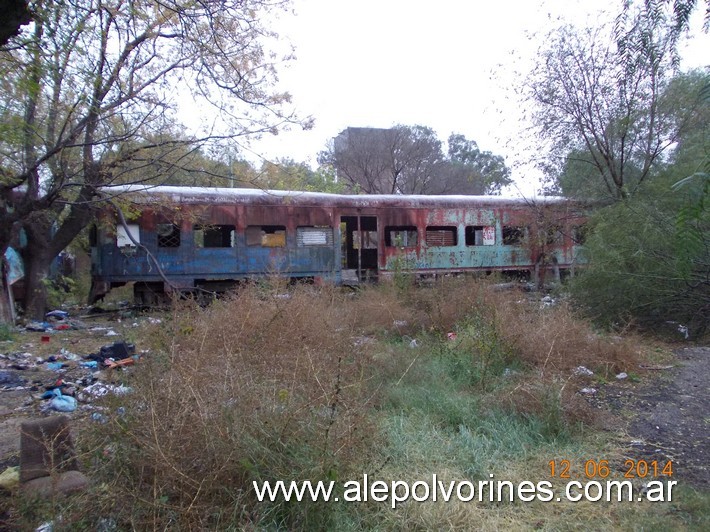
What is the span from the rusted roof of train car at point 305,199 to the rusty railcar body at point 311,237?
1.1 inches

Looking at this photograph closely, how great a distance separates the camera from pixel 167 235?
11406mm

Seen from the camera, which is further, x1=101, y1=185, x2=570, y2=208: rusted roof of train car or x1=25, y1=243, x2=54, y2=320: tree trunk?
x1=101, y1=185, x2=570, y2=208: rusted roof of train car

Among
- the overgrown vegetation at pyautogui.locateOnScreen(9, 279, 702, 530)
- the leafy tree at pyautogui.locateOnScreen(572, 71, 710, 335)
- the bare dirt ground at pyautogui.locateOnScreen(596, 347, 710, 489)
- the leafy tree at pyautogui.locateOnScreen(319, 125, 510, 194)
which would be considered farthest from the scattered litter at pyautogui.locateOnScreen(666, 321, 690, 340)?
the leafy tree at pyautogui.locateOnScreen(319, 125, 510, 194)

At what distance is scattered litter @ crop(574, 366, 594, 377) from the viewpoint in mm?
5158

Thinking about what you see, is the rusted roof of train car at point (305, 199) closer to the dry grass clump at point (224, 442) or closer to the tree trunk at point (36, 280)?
the tree trunk at point (36, 280)

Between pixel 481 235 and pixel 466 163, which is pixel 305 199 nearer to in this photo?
pixel 481 235

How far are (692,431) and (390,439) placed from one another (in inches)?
97.2

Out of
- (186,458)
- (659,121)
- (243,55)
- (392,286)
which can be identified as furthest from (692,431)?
(659,121)

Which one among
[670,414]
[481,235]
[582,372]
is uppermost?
[481,235]

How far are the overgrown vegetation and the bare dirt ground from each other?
318mm

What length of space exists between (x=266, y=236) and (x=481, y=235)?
628cm

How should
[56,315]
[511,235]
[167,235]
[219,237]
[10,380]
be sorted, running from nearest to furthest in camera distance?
[10,380] → [56,315] → [167,235] → [219,237] → [511,235]

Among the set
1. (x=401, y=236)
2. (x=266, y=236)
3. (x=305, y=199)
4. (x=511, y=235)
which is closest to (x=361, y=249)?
(x=401, y=236)

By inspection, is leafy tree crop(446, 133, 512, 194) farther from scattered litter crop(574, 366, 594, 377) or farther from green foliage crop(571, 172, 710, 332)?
scattered litter crop(574, 366, 594, 377)
